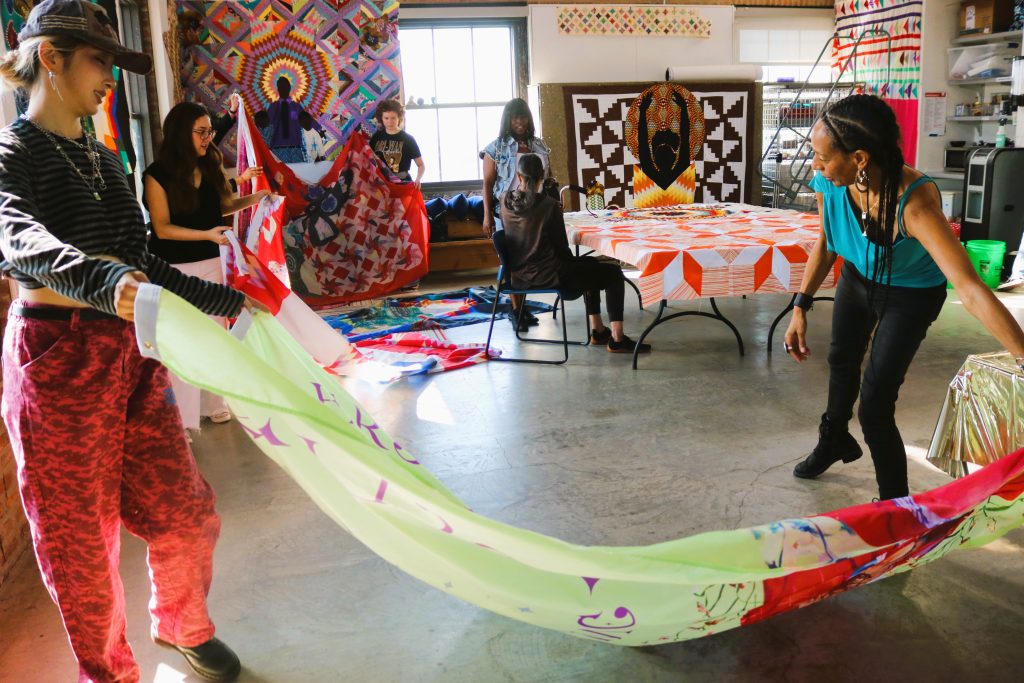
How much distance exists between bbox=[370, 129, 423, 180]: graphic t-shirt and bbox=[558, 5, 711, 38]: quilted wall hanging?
82.2 inches

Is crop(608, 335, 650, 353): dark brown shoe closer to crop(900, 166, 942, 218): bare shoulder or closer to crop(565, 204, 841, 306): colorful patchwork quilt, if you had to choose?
crop(565, 204, 841, 306): colorful patchwork quilt

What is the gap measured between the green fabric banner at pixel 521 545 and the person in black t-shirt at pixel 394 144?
197 inches

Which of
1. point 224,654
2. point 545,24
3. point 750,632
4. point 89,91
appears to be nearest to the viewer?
point 89,91

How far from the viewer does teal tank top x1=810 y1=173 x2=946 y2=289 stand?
2.18 metres

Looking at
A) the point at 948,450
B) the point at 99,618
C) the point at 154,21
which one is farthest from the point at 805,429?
the point at 154,21

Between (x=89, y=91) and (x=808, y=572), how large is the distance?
5.31 feet

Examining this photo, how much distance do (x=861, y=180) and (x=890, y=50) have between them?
6.80 metres

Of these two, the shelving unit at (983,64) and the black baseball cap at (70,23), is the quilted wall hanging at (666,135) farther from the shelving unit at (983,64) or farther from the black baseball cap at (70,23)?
the black baseball cap at (70,23)

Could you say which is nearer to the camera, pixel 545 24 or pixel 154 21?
pixel 154 21

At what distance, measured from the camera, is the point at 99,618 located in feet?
5.60

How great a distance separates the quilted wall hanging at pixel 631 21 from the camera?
7.66 meters

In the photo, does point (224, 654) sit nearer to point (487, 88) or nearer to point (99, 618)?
point (99, 618)

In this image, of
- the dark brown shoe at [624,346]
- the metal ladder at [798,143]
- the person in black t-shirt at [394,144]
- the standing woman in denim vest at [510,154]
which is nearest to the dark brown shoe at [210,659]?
the dark brown shoe at [624,346]

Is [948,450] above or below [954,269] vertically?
below
